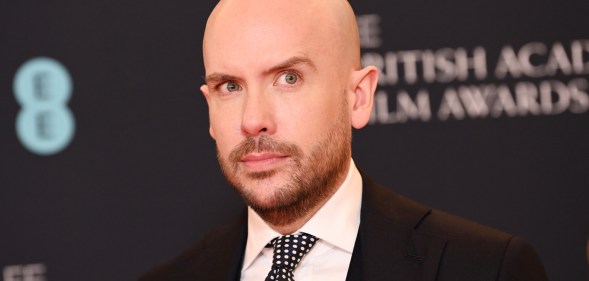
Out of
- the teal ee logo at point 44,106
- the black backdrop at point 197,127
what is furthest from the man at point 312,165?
the teal ee logo at point 44,106

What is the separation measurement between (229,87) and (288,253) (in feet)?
1.23

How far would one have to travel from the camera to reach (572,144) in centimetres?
332

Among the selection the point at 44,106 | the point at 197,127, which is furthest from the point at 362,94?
the point at 44,106

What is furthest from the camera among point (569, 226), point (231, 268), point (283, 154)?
point (569, 226)

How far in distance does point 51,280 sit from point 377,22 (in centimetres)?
135

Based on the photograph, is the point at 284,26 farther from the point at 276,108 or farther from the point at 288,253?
the point at 288,253

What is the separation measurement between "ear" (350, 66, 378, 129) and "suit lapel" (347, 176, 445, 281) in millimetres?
172

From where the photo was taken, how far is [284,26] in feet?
7.09

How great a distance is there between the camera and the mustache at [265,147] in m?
2.11

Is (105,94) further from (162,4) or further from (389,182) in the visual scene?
(389,182)

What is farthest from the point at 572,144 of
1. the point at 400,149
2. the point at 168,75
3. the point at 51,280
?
the point at 51,280

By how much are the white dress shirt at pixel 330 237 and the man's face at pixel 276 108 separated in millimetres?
54

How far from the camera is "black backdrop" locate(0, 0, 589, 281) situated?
3.32m

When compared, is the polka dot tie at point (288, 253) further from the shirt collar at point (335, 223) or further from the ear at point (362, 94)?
the ear at point (362, 94)
